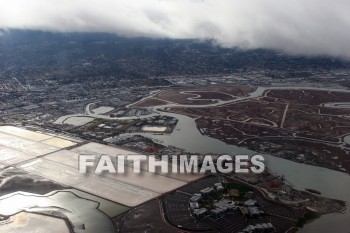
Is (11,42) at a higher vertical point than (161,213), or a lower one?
higher

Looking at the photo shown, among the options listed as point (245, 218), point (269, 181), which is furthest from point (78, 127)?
point (245, 218)

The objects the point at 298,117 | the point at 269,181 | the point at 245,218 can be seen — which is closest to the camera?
the point at 245,218

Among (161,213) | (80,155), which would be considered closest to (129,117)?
(80,155)

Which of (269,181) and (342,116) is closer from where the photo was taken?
(269,181)

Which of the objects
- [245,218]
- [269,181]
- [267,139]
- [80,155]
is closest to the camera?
[245,218]

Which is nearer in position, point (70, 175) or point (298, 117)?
point (70, 175)

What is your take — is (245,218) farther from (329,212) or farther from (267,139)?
(267,139)

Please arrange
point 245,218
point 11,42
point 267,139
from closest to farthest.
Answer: point 245,218 → point 267,139 → point 11,42

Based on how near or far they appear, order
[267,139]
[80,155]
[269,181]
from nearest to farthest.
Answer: [269,181]
[80,155]
[267,139]

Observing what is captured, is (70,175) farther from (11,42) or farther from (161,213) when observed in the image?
(11,42)
